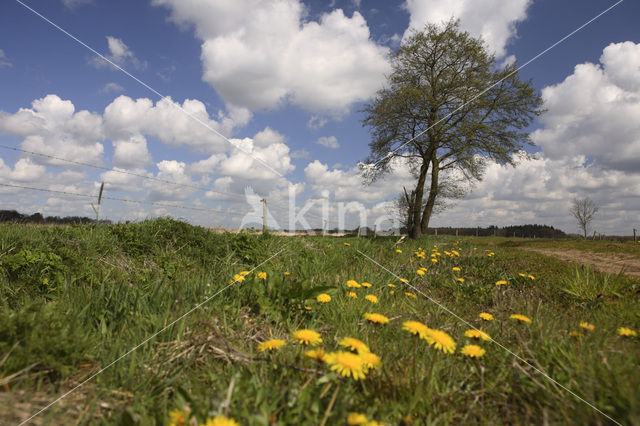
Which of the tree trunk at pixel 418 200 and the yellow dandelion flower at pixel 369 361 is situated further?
the tree trunk at pixel 418 200

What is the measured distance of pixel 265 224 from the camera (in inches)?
611

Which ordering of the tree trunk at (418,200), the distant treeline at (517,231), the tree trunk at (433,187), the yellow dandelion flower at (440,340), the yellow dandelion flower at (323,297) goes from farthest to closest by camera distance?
the distant treeline at (517,231) → the tree trunk at (433,187) → the tree trunk at (418,200) → the yellow dandelion flower at (323,297) → the yellow dandelion flower at (440,340)

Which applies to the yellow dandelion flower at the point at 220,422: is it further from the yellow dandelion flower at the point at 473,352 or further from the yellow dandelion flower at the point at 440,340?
the yellow dandelion flower at the point at 473,352

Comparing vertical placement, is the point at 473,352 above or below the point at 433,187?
below

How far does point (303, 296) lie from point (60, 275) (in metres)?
3.19

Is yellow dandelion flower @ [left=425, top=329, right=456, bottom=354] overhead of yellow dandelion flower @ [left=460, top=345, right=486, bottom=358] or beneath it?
overhead

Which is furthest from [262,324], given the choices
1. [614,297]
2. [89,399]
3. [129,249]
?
[614,297]

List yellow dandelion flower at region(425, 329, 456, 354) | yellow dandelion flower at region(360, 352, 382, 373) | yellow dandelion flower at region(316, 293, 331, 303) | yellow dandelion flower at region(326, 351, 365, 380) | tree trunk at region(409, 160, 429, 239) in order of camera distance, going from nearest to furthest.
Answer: yellow dandelion flower at region(326, 351, 365, 380) < yellow dandelion flower at region(360, 352, 382, 373) < yellow dandelion flower at region(425, 329, 456, 354) < yellow dandelion flower at region(316, 293, 331, 303) < tree trunk at region(409, 160, 429, 239)

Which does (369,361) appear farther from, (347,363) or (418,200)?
(418,200)

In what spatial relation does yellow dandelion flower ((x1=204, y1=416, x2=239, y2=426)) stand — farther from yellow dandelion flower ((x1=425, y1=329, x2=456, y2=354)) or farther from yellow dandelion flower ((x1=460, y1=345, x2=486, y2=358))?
yellow dandelion flower ((x1=460, y1=345, x2=486, y2=358))

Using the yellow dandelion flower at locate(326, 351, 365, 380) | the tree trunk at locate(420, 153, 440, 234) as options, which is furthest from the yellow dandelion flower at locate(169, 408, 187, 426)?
the tree trunk at locate(420, 153, 440, 234)

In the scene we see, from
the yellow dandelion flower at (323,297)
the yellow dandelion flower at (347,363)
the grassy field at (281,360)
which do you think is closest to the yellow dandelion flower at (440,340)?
the grassy field at (281,360)

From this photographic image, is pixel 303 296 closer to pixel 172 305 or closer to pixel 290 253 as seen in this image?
pixel 172 305

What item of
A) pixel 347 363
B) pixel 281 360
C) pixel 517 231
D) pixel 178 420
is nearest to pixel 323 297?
pixel 281 360
